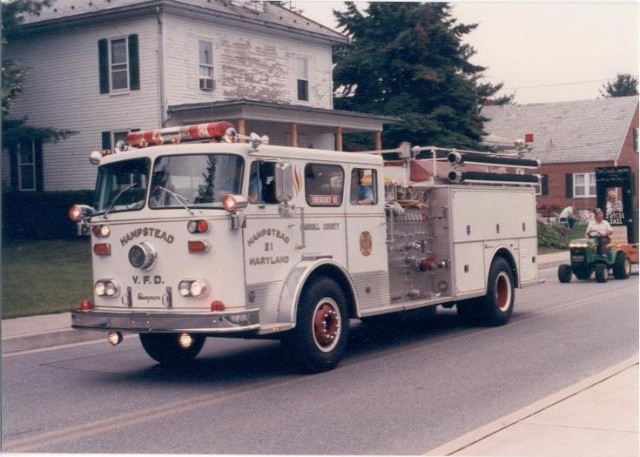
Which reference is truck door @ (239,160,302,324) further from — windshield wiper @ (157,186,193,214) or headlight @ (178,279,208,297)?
windshield wiper @ (157,186,193,214)

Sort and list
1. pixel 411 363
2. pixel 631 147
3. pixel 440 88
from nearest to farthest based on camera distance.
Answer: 1. pixel 411 363
2. pixel 440 88
3. pixel 631 147

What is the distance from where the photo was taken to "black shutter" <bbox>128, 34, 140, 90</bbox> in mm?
29391

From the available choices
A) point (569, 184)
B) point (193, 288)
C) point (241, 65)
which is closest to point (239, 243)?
point (193, 288)

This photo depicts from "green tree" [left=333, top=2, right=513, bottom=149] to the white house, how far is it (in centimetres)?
428

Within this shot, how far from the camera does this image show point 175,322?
921cm

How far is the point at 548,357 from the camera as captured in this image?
11219 millimetres

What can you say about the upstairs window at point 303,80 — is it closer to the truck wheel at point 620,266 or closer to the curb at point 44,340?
the truck wheel at point 620,266

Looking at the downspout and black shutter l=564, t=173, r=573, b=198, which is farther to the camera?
black shutter l=564, t=173, r=573, b=198

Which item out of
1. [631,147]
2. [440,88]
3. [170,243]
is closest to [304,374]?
[170,243]

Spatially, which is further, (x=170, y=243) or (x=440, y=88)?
(x=440, y=88)

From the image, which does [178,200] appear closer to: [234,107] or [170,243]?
[170,243]

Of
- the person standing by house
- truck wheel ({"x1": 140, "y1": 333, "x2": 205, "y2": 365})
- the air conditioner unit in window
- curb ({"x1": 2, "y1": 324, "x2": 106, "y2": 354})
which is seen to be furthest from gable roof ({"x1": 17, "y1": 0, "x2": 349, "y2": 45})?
truck wheel ({"x1": 140, "y1": 333, "x2": 205, "y2": 365})

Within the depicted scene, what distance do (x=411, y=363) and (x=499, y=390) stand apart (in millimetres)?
1906

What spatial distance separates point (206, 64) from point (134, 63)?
7.70 feet
